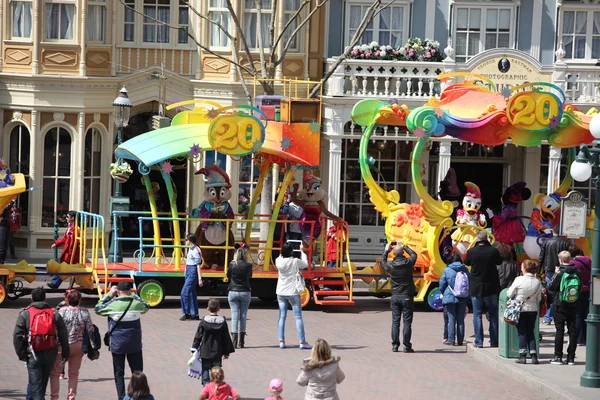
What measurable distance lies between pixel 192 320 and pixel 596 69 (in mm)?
12485

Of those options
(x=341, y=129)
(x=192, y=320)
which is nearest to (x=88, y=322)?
(x=192, y=320)

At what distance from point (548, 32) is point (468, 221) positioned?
9.72 m

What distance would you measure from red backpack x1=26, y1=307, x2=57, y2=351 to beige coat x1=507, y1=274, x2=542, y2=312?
625 cm

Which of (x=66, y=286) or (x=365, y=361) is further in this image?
(x=66, y=286)

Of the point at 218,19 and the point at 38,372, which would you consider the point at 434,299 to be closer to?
the point at 38,372

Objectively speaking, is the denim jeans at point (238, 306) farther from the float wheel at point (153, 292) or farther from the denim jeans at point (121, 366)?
the float wheel at point (153, 292)

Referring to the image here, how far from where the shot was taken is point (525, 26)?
2858cm

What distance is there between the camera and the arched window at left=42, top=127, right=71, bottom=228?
85.7 ft

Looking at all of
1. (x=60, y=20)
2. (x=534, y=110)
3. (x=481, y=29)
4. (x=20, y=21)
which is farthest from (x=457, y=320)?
(x=20, y=21)

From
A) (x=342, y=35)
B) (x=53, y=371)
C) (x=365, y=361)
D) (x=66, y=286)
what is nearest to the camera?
(x=53, y=371)

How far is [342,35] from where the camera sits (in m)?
28.2

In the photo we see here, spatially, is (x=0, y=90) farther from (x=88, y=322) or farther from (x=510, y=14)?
(x=88, y=322)

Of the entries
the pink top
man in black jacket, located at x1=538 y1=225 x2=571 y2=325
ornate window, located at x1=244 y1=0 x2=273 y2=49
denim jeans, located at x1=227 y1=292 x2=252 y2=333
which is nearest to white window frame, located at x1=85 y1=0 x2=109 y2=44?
ornate window, located at x1=244 y1=0 x2=273 y2=49

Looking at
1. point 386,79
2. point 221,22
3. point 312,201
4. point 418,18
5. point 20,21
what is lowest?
point 312,201
